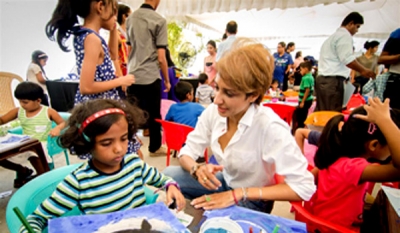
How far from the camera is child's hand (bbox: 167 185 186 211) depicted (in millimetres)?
847

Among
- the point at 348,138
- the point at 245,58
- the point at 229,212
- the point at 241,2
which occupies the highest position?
the point at 241,2

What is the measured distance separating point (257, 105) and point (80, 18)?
3.72ft

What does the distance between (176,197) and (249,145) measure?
0.40 metres

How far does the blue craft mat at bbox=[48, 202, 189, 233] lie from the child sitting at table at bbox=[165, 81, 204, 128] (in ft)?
5.87

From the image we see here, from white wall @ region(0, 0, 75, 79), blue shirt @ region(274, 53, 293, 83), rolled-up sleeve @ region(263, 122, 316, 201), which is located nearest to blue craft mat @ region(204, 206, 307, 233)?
rolled-up sleeve @ region(263, 122, 316, 201)

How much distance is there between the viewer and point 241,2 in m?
4.07

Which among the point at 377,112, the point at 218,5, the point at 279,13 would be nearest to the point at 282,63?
the point at 279,13

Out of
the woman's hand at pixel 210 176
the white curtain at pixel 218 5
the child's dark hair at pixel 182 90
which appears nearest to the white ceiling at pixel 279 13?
the white curtain at pixel 218 5

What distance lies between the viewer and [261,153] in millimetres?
1066

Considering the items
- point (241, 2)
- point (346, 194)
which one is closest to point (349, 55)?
point (241, 2)

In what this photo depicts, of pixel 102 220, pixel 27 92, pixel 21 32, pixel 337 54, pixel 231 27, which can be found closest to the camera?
pixel 102 220

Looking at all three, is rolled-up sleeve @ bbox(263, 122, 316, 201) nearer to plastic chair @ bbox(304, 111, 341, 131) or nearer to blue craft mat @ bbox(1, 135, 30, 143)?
plastic chair @ bbox(304, 111, 341, 131)

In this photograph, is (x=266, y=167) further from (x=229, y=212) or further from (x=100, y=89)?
(x=100, y=89)

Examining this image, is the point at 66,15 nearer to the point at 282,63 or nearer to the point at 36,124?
the point at 36,124
